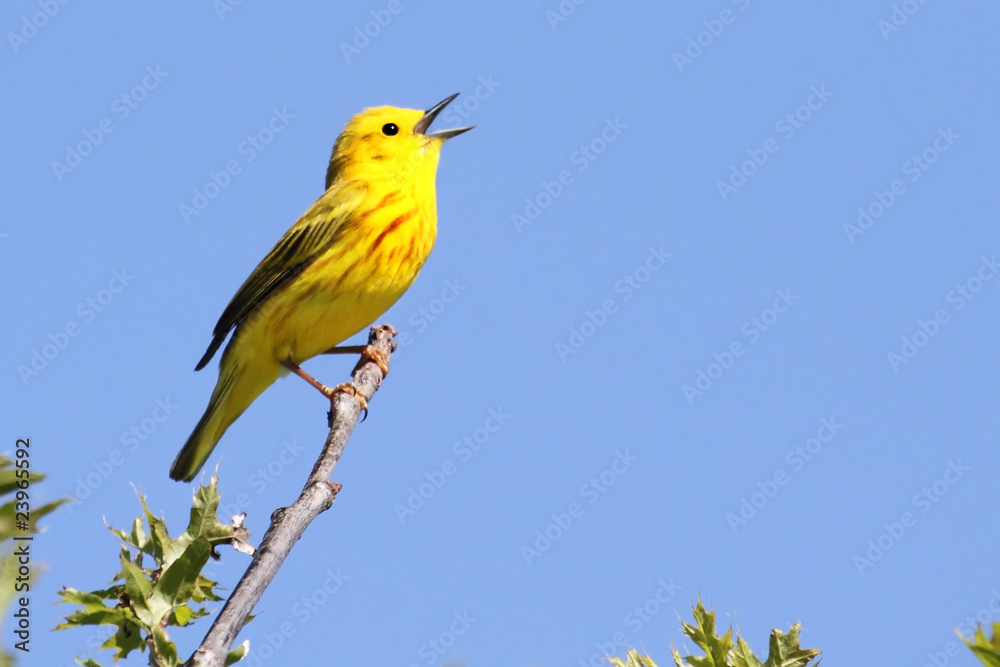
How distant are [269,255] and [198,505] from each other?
4.76 meters

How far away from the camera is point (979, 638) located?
6.09 feet

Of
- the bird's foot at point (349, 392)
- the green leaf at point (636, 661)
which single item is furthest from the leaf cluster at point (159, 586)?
the bird's foot at point (349, 392)

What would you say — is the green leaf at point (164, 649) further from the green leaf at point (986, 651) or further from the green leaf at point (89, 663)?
the green leaf at point (986, 651)

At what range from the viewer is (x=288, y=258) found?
23.9ft

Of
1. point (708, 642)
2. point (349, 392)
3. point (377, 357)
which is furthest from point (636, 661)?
point (377, 357)

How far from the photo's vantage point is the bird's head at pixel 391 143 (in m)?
7.93

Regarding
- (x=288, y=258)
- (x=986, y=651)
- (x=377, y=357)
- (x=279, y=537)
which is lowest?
(x=986, y=651)

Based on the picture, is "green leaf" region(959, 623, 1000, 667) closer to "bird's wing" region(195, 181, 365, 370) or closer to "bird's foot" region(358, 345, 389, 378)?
"bird's foot" region(358, 345, 389, 378)

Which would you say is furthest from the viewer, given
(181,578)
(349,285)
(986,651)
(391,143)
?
(391,143)

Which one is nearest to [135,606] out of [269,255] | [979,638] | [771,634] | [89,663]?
[89,663]

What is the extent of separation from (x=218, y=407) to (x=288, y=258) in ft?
3.70

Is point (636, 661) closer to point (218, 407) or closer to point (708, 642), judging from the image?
point (708, 642)

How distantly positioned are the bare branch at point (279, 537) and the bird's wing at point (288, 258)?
112 inches

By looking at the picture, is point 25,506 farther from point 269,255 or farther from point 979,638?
point 269,255
